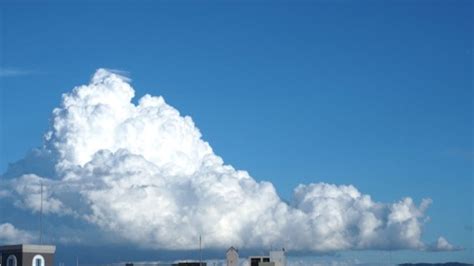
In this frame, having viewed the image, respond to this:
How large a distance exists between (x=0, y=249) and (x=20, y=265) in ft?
24.0

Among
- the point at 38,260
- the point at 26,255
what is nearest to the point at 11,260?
the point at 26,255

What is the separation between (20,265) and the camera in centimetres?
18475

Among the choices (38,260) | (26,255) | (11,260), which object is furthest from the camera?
(38,260)

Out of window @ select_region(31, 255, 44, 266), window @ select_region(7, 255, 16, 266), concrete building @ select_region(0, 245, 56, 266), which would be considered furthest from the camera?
window @ select_region(31, 255, 44, 266)

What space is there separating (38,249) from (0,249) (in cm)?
838

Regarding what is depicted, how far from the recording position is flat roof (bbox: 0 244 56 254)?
184750 millimetres

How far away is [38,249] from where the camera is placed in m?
187

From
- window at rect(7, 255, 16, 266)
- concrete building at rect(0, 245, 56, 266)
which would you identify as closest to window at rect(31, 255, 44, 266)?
concrete building at rect(0, 245, 56, 266)

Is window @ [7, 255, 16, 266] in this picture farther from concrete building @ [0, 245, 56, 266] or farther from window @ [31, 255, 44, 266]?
window @ [31, 255, 44, 266]

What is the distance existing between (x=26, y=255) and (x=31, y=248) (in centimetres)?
179

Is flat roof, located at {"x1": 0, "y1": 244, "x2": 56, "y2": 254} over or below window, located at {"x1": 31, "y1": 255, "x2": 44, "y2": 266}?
over

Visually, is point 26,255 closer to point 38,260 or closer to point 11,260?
point 38,260

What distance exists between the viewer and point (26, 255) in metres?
185

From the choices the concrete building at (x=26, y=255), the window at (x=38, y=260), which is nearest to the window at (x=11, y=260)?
the concrete building at (x=26, y=255)
